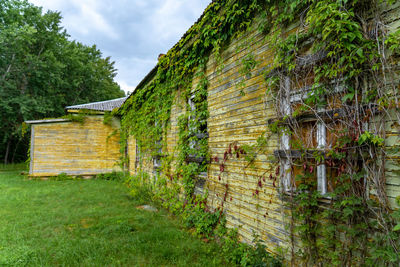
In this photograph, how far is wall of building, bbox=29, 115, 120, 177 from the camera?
38.5 feet

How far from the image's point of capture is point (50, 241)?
13.1ft

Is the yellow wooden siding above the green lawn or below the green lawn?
above

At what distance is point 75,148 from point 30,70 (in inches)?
426

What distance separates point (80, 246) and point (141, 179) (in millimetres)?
4834

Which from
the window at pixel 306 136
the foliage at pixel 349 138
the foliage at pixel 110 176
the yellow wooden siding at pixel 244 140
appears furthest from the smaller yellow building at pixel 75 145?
the foliage at pixel 349 138

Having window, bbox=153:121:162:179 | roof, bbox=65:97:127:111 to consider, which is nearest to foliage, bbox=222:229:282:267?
window, bbox=153:121:162:179

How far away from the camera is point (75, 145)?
40.5 feet

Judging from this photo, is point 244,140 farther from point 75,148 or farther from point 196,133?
point 75,148

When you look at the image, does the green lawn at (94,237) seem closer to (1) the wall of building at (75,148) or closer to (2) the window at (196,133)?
(2) the window at (196,133)

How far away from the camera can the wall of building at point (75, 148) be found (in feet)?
38.5

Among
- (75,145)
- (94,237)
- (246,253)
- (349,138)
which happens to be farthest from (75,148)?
(349,138)

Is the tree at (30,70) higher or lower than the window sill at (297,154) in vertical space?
higher

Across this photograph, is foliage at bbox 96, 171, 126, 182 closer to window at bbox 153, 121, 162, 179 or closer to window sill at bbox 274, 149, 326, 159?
window at bbox 153, 121, 162, 179

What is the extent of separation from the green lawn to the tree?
1436 cm
